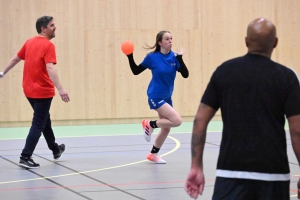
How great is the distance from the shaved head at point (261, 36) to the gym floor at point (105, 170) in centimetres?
328

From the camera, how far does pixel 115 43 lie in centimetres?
1571

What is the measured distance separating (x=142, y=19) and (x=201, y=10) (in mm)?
1621

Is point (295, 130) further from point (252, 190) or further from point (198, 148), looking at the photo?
point (198, 148)

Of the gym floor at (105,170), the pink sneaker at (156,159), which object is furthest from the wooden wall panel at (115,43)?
the pink sneaker at (156,159)

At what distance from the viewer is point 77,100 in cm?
1560

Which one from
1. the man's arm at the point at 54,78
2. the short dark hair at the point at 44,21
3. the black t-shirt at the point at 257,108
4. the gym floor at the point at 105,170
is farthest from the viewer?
the short dark hair at the point at 44,21

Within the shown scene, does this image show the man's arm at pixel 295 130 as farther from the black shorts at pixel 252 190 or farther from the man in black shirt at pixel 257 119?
the black shorts at pixel 252 190

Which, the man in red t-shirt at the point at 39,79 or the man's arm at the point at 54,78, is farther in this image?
the man in red t-shirt at the point at 39,79

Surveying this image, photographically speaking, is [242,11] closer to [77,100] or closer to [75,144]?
[77,100]

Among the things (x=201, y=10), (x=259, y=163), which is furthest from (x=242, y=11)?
(x=259, y=163)

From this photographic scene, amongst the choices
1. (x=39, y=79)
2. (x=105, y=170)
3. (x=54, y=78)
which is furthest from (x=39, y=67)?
(x=105, y=170)

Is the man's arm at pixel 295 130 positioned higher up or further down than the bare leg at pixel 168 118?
higher up

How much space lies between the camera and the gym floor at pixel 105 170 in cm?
699

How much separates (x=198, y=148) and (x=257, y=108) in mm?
463
